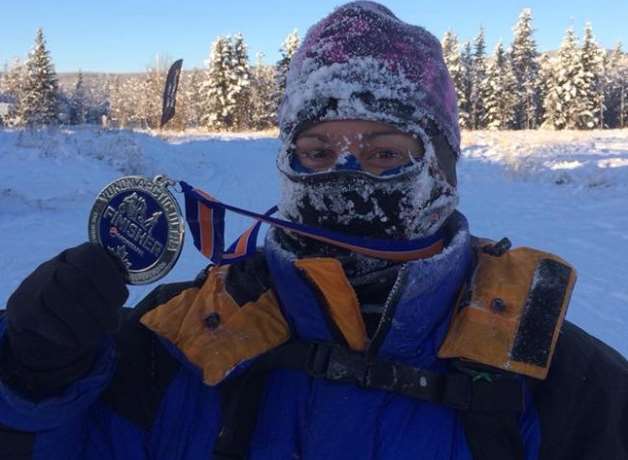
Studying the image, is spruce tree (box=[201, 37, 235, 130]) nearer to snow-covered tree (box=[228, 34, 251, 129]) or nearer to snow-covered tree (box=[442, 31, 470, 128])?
snow-covered tree (box=[228, 34, 251, 129])

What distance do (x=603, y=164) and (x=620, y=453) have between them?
14701 mm

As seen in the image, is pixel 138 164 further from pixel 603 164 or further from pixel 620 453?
pixel 620 453

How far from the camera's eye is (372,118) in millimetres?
1881

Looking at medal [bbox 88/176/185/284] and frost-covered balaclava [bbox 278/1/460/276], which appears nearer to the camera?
medal [bbox 88/176/185/284]

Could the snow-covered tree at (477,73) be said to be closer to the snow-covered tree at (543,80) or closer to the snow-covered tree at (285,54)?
the snow-covered tree at (543,80)

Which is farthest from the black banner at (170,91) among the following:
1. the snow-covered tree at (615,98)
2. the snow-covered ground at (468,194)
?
the snow-covered tree at (615,98)

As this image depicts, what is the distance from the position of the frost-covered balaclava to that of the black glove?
64 centimetres

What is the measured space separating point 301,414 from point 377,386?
0.24 metres

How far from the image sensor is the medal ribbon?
181 centimetres

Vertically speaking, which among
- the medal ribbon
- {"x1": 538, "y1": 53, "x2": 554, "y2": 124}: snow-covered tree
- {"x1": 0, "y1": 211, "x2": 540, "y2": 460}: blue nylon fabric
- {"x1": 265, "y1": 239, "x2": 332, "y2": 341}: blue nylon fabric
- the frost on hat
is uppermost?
{"x1": 538, "y1": 53, "x2": 554, "y2": 124}: snow-covered tree

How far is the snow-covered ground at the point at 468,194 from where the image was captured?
5.61 m

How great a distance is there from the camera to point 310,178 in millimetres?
1936

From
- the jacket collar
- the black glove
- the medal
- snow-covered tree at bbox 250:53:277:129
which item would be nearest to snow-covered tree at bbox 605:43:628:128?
snow-covered tree at bbox 250:53:277:129

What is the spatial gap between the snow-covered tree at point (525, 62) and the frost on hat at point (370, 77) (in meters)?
49.2
